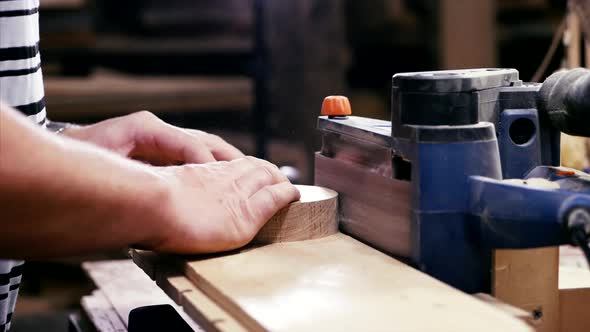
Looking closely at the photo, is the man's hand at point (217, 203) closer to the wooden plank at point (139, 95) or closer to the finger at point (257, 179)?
the finger at point (257, 179)

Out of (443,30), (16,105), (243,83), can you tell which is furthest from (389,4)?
(16,105)

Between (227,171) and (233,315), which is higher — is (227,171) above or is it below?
above

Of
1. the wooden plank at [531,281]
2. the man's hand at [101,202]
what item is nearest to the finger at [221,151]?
the man's hand at [101,202]

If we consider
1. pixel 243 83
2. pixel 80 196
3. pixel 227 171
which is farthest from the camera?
pixel 243 83

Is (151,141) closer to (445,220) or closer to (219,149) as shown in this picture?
(219,149)

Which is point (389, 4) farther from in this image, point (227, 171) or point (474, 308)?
point (474, 308)

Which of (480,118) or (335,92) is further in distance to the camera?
(335,92)

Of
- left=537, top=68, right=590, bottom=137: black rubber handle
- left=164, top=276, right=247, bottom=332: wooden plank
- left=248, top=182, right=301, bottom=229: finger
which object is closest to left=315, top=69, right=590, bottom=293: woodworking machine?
left=537, top=68, right=590, bottom=137: black rubber handle

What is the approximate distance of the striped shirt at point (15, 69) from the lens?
4.82ft

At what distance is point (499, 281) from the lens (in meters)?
1.13

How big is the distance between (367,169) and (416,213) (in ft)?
0.54

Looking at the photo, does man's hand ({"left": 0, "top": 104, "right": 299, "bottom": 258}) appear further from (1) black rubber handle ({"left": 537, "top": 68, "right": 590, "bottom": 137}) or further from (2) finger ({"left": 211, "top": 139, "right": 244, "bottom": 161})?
(1) black rubber handle ({"left": 537, "top": 68, "right": 590, "bottom": 137})

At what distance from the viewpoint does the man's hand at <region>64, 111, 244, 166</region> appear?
1.44m

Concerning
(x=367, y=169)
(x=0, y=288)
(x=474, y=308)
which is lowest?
(x=0, y=288)
